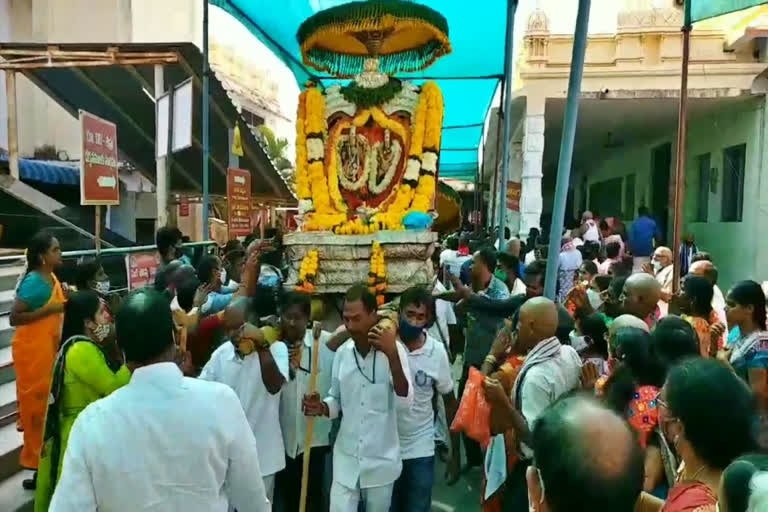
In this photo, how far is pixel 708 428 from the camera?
72.4 inches

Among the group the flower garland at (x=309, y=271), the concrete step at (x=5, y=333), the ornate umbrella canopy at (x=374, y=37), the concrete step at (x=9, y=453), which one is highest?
the ornate umbrella canopy at (x=374, y=37)

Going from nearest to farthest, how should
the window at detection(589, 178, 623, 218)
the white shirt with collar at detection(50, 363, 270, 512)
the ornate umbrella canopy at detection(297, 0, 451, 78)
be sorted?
the white shirt with collar at detection(50, 363, 270, 512) < the ornate umbrella canopy at detection(297, 0, 451, 78) < the window at detection(589, 178, 623, 218)

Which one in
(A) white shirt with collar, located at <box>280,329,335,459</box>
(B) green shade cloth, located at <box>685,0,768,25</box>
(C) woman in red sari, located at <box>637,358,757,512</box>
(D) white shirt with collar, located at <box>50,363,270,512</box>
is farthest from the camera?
(B) green shade cloth, located at <box>685,0,768,25</box>

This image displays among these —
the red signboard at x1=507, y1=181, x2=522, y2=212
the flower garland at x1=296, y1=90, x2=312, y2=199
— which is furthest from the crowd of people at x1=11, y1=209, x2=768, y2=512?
the red signboard at x1=507, y1=181, x2=522, y2=212

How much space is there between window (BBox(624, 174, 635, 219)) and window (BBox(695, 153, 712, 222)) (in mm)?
3243

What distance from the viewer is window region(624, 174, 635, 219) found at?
58.5 feet

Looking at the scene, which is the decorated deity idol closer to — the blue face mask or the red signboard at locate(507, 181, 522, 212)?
the blue face mask

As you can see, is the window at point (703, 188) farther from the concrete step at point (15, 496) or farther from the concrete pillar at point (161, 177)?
the concrete step at point (15, 496)

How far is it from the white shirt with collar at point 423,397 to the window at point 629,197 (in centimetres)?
1555

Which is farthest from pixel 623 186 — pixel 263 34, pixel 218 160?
pixel 263 34

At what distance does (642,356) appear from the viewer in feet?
8.92

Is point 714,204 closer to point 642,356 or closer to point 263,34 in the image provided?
point 263,34

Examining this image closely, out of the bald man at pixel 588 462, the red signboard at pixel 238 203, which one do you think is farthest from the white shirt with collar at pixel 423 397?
the red signboard at pixel 238 203

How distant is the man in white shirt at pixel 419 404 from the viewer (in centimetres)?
345
